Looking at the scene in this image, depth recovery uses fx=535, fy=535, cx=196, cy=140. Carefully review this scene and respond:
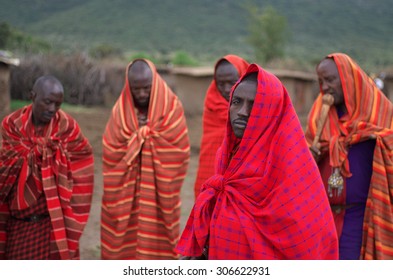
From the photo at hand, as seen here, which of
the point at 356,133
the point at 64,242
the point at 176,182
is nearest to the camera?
the point at 356,133

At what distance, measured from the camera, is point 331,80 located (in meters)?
4.06

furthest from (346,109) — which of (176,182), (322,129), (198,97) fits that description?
(198,97)

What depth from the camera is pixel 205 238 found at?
281cm

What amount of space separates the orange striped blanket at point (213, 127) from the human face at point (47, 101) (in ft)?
4.80

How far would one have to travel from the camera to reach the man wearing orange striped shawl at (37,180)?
417 cm

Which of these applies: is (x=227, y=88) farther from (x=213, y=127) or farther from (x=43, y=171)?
(x=43, y=171)

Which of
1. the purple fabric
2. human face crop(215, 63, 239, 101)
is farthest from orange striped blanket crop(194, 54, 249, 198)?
the purple fabric

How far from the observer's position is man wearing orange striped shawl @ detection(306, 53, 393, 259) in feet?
12.7

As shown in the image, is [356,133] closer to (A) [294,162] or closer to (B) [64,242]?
(A) [294,162]

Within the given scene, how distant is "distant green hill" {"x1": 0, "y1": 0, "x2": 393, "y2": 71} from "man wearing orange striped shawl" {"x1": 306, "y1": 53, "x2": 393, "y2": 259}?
116 ft

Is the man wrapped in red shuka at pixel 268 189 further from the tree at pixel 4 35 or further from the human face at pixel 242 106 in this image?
the tree at pixel 4 35

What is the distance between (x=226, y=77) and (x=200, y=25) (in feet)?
149

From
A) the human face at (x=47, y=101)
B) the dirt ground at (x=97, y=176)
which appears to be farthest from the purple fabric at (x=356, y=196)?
the dirt ground at (x=97, y=176)

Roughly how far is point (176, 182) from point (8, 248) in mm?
1509
